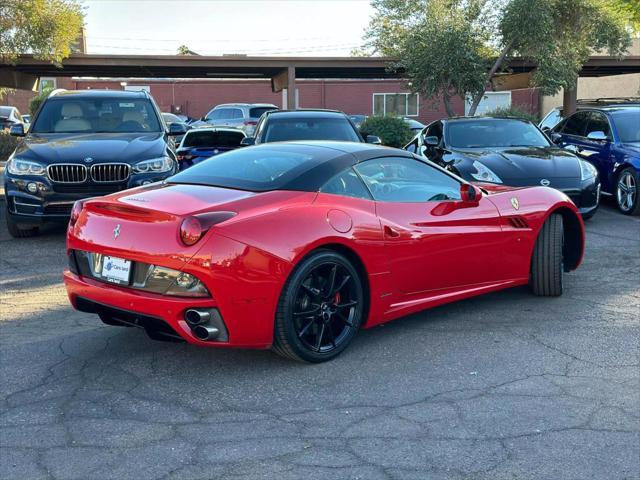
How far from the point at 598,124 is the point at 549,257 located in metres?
6.97

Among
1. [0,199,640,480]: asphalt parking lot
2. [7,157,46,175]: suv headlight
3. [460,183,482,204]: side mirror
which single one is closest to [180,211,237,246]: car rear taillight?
[0,199,640,480]: asphalt parking lot

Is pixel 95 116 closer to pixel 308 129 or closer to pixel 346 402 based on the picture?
pixel 308 129

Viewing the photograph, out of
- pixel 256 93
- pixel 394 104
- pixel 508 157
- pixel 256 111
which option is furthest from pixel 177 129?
pixel 256 93

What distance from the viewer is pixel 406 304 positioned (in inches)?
208

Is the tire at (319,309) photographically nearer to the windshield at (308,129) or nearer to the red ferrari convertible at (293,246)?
the red ferrari convertible at (293,246)

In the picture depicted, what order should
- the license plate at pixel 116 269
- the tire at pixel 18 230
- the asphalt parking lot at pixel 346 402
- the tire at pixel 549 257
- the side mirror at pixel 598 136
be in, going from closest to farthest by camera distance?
the asphalt parking lot at pixel 346 402
the license plate at pixel 116 269
the tire at pixel 549 257
the tire at pixel 18 230
the side mirror at pixel 598 136

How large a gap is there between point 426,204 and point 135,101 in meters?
6.14

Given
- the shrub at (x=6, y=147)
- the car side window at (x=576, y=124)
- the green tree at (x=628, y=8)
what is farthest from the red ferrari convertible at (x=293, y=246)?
the shrub at (x=6, y=147)

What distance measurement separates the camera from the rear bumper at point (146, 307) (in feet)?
14.0

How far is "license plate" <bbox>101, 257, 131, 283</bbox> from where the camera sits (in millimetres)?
4496

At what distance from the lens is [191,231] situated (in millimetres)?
4293

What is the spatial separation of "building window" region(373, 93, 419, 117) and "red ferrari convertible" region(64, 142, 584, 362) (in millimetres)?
37902

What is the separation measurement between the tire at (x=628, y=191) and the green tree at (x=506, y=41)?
8.29 metres

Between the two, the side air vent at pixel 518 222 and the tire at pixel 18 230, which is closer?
the side air vent at pixel 518 222
